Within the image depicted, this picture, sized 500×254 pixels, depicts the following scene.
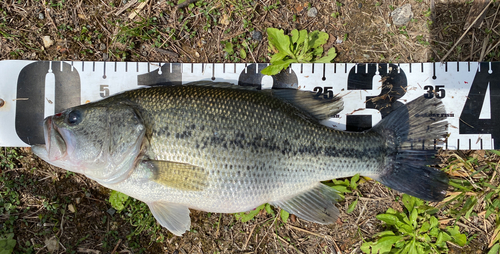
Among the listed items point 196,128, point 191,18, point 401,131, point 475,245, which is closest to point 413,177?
point 401,131

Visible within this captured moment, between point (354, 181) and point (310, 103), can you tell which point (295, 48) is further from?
point (354, 181)

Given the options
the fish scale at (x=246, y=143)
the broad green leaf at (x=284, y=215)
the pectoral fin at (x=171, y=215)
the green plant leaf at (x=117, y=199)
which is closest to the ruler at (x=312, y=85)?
the fish scale at (x=246, y=143)

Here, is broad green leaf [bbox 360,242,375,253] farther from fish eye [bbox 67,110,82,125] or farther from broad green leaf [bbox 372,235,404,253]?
fish eye [bbox 67,110,82,125]

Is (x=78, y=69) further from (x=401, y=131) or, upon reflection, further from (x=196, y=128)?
(x=401, y=131)

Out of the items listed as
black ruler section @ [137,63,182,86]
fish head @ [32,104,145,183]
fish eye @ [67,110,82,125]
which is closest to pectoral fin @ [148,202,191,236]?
fish head @ [32,104,145,183]

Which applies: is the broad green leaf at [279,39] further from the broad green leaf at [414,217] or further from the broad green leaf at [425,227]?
the broad green leaf at [425,227]

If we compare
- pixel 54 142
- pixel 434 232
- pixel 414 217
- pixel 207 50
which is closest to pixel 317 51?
pixel 207 50
